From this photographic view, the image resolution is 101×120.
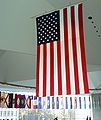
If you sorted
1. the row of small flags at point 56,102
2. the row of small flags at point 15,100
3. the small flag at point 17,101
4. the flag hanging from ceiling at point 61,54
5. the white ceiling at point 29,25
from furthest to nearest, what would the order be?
the row of small flags at point 56,102 → the small flag at point 17,101 → the row of small flags at point 15,100 → the white ceiling at point 29,25 → the flag hanging from ceiling at point 61,54

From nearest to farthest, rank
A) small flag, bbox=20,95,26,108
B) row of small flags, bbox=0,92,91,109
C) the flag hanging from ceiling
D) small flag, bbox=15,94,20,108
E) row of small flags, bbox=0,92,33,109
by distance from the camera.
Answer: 1. the flag hanging from ceiling
2. row of small flags, bbox=0,92,33,109
3. small flag, bbox=15,94,20,108
4. small flag, bbox=20,95,26,108
5. row of small flags, bbox=0,92,91,109

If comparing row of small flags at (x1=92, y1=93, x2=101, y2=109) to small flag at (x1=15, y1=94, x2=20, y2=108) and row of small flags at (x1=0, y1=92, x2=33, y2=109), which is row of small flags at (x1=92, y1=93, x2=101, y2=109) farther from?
small flag at (x1=15, y1=94, x2=20, y2=108)

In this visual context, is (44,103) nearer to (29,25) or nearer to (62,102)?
(62,102)

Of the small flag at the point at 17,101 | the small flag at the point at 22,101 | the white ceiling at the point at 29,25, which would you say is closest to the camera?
the white ceiling at the point at 29,25

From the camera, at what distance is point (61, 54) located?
3992mm

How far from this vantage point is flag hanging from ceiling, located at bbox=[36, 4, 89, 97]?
3742 mm

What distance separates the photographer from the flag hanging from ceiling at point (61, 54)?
3.74 metres

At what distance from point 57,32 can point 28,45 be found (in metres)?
1.61

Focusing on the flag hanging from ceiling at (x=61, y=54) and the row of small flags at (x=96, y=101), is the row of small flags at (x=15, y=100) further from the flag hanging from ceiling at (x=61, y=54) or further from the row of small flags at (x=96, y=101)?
the flag hanging from ceiling at (x=61, y=54)

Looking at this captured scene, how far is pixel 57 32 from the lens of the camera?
4152 millimetres

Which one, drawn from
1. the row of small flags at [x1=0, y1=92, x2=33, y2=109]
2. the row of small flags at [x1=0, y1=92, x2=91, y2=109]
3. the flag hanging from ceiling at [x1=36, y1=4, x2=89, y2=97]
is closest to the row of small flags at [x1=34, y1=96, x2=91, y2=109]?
the row of small flags at [x1=0, y1=92, x2=91, y2=109]

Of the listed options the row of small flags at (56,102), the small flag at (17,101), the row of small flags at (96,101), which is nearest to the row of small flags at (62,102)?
the row of small flags at (56,102)

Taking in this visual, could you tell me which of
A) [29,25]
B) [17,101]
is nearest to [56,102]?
[17,101]

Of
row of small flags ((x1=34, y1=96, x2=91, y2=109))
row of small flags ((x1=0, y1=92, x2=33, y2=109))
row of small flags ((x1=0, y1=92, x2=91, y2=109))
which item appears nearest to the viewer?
row of small flags ((x1=0, y1=92, x2=33, y2=109))
